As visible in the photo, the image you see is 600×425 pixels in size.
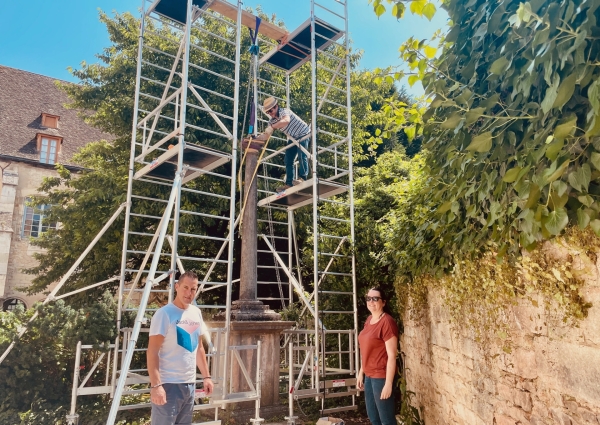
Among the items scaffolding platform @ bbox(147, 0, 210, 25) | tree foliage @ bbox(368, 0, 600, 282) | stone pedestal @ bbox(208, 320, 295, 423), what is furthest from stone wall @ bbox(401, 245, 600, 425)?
A: scaffolding platform @ bbox(147, 0, 210, 25)

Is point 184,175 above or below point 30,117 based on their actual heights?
below

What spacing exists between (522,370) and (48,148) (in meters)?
25.2

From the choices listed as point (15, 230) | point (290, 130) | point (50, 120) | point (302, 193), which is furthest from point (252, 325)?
point (50, 120)

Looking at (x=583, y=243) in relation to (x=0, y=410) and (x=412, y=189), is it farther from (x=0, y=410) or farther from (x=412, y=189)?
(x=0, y=410)

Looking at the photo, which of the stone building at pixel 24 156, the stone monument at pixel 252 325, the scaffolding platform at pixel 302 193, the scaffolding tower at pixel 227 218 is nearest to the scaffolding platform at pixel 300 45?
the scaffolding tower at pixel 227 218

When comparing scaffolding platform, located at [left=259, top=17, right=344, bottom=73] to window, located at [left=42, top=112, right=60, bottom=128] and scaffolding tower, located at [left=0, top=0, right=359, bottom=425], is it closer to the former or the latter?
scaffolding tower, located at [left=0, top=0, right=359, bottom=425]

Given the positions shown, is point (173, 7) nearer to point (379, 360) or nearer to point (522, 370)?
point (379, 360)

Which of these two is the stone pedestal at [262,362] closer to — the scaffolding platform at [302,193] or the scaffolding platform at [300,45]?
the scaffolding platform at [302,193]

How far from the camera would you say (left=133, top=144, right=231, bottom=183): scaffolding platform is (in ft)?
21.7

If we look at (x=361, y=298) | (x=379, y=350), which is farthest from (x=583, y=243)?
(x=361, y=298)

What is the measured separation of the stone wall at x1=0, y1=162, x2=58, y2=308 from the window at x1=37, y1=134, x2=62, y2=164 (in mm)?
514

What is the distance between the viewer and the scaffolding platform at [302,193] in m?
7.48

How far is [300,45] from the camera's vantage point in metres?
8.84

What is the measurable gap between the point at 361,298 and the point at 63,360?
15.8 ft
